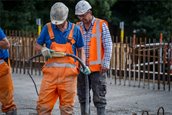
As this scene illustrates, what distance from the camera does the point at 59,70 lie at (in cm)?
727

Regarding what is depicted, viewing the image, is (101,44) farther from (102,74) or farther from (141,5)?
(141,5)

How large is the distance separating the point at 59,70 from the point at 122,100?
4.85 meters

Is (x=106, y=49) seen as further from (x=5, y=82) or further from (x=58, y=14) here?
(x=5, y=82)

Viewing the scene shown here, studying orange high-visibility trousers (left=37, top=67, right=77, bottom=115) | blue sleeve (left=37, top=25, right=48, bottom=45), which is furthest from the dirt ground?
blue sleeve (left=37, top=25, right=48, bottom=45)

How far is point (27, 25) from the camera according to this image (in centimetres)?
2542

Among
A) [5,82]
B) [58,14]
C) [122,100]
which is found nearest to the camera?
[58,14]

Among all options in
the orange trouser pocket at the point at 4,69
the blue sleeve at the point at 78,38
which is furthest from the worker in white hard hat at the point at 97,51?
the orange trouser pocket at the point at 4,69

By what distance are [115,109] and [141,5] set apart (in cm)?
1962

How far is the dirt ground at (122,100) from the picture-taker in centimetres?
1034

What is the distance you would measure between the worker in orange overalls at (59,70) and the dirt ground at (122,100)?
2.44 m

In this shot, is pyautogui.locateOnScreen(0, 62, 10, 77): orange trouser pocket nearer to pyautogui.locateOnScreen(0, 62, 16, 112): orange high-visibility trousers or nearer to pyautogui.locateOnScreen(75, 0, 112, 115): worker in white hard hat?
pyautogui.locateOnScreen(0, 62, 16, 112): orange high-visibility trousers

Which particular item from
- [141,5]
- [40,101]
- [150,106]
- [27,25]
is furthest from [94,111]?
[141,5]

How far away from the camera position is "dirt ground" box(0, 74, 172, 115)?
10.3m

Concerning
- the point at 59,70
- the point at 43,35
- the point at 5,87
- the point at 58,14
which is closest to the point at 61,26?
the point at 58,14
